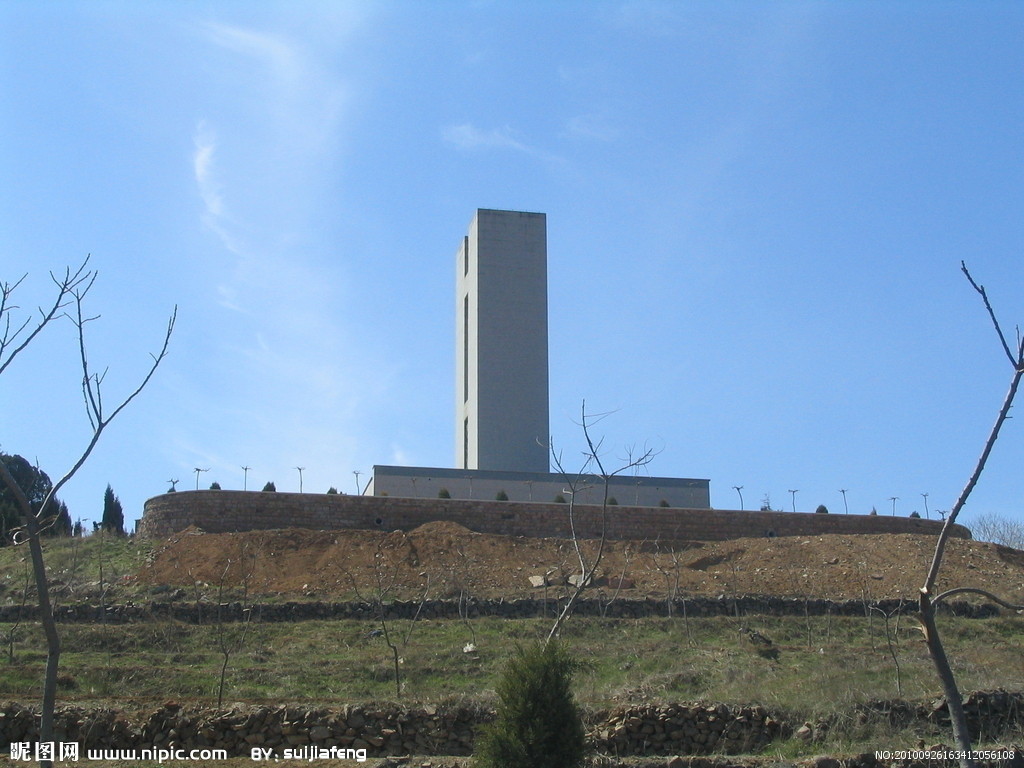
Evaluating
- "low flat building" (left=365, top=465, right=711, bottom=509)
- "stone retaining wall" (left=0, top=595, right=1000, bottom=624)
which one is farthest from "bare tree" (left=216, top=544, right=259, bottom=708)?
"low flat building" (left=365, top=465, right=711, bottom=509)

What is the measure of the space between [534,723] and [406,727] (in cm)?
282

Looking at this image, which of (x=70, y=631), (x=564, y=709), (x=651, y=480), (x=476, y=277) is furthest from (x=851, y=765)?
(x=476, y=277)

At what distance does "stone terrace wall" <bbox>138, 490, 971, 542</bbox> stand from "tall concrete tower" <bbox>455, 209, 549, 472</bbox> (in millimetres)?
7406

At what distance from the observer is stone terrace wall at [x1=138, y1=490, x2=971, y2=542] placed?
30.3m

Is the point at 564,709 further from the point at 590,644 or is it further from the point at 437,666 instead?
the point at 590,644

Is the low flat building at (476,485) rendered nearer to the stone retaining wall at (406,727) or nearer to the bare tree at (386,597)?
the bare tree at (386,597)

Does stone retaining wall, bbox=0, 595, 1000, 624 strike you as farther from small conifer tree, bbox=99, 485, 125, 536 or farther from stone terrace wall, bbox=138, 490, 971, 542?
small conifer tree, bbox=99, 485, 125, 536

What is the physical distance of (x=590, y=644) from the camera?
1855 centimetres

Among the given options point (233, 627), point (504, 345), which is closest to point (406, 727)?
point (233, 627)

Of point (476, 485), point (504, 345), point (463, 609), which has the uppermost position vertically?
point (504, 345)

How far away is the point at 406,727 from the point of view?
11633mm

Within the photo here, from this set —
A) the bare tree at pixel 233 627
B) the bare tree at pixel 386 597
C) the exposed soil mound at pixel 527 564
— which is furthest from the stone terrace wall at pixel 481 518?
the bare tree at pixel 233 627

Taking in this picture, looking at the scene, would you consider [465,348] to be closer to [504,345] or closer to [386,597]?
[504,345]

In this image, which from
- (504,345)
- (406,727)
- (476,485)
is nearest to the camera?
(406,727)
